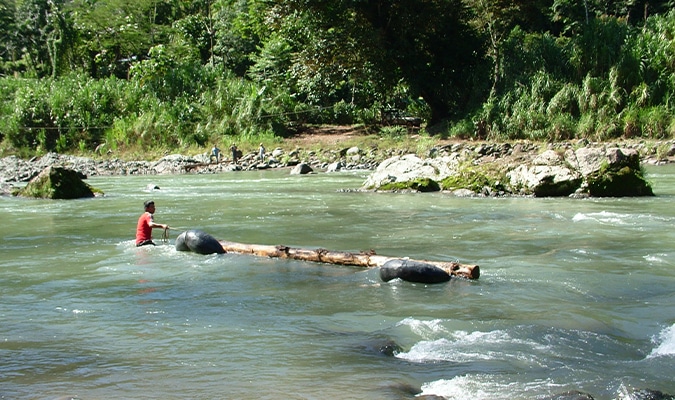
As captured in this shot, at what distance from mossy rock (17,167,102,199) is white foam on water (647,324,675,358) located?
616 inches

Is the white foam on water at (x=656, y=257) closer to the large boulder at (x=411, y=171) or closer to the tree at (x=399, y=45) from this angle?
the large boulder at (x=411, y=171)

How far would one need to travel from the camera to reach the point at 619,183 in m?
15.1

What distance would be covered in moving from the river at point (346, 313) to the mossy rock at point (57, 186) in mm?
5354

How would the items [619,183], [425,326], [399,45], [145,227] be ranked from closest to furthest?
[425,326], [145,227], [619,183], [399,45]

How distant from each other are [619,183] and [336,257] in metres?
9.02

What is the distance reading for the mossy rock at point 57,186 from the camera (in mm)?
17906

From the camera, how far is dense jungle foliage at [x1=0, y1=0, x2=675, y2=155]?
2698cm

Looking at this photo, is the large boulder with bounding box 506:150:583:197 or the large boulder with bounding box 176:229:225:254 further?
the large boulder with bounding box 506:150:583:197

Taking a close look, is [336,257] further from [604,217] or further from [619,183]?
[619,183]

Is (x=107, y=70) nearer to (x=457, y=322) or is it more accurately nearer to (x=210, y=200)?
(x=210, y=200)

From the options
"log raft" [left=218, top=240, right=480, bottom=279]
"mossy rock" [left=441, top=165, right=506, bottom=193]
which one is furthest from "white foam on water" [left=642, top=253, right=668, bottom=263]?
"mossy rock" [left=441, top=165, right=506, bottom=193]

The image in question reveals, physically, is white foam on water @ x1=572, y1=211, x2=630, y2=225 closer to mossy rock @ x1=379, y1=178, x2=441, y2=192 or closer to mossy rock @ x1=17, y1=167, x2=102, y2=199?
mossy rock @ x1=379, y1=178, x2=441, y2=192

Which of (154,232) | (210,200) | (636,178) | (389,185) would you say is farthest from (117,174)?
(636,178)

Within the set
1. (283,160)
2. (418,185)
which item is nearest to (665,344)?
(418,185)
